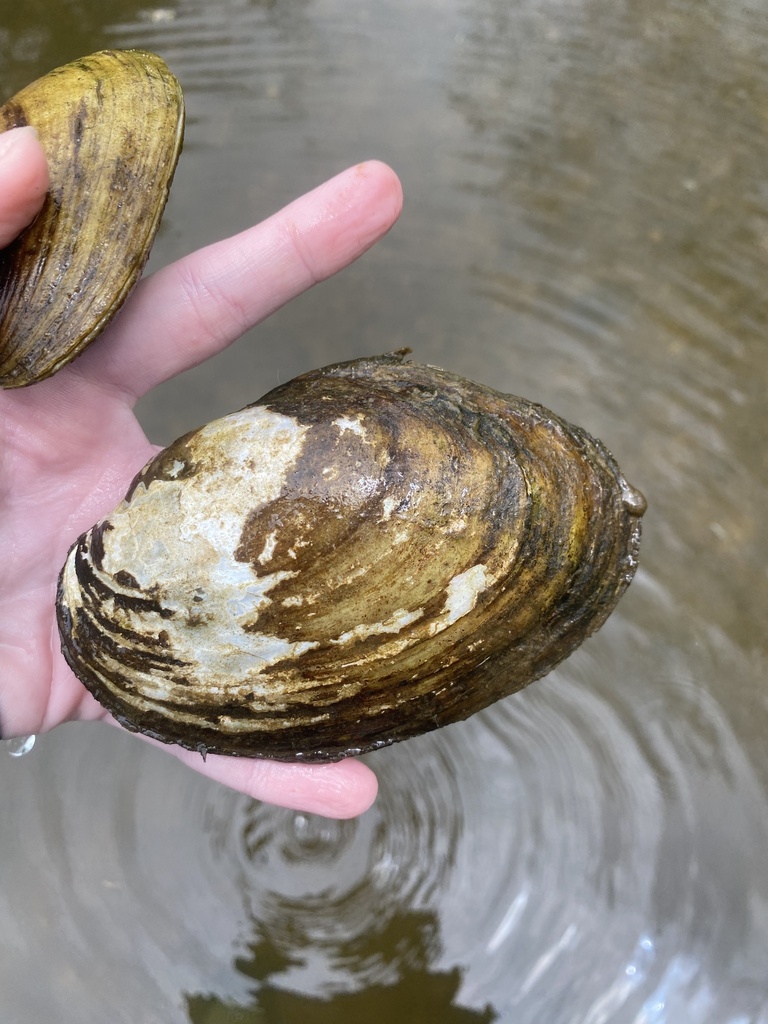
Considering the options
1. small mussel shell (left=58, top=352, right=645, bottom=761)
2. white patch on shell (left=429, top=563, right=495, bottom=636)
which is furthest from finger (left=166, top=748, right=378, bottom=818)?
white patch on shell (left=429, top=563, right=495, bottom=636)

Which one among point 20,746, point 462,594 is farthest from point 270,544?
point 20,746

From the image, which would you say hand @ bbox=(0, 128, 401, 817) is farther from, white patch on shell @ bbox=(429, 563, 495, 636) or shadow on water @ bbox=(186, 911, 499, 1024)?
shadow on water @ bbox=(186, 911, 499, 1024)

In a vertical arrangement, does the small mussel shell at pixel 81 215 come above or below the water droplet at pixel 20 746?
above

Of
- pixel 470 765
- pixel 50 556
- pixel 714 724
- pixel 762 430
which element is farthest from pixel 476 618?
pixel 762 430

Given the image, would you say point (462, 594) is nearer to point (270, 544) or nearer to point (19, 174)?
point (270, 544)

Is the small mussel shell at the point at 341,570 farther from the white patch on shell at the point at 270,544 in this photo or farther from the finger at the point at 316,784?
the finger at the point at 316,784

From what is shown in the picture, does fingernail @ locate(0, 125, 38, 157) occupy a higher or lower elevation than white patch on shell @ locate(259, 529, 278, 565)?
higher

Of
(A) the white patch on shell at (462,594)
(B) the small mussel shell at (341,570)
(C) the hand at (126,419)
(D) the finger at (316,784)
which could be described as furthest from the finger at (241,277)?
(D) the finger at (316,784)
